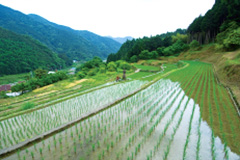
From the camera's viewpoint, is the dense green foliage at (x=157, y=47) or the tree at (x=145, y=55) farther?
the tree at (x=145, y=55)

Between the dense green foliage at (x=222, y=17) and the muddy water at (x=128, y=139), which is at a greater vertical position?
the dense green foliage at (x=222, y=17)

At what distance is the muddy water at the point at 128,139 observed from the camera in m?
3.27

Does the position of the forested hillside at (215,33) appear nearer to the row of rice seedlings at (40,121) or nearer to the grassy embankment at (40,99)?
the grassy embankment at (40,99)

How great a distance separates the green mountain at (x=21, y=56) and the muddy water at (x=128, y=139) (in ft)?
244

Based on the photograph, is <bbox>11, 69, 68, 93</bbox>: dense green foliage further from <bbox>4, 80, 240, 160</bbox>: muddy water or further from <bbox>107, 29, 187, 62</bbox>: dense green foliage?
<bbox>107, 29, 187, 62</bbox>: dense green foliage

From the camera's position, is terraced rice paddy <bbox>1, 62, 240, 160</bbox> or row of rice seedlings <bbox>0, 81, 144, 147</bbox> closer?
terraced rice paddy <bbox>1, 62, 240, 160</bbox>

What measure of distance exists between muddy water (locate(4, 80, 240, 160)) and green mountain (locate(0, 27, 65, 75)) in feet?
244

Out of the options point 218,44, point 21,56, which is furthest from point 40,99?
point 21,56

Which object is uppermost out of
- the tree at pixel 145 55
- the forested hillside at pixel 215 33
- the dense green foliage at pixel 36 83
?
the forested hillside at pixel 215 33

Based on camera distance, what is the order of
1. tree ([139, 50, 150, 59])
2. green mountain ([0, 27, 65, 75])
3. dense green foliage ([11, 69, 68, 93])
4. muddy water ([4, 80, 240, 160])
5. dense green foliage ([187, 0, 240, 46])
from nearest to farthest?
1. muddy water ([4, 80, 240, 160])
2. dense green foliage ([187, 0, 240, 46])
3. dense green foliage ([11, 69, 68, 93])
4. tree ([139, 50, 150, 59])
5. green mountain ([0, 27, 65, 75])

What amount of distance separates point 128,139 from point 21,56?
84.4 metres

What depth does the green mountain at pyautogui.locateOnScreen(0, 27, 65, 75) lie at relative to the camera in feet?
200

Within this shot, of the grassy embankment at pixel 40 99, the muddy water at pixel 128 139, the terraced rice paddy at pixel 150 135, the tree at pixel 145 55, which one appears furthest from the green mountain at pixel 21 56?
the muddy water at pixel 128 139

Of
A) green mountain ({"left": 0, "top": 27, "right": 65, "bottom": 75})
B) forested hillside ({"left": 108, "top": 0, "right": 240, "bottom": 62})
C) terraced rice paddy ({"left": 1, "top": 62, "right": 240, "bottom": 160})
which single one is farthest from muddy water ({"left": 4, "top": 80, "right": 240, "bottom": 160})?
green mountain ({"left": 0, "top": 27, "right": 65, "bottom": 75})
